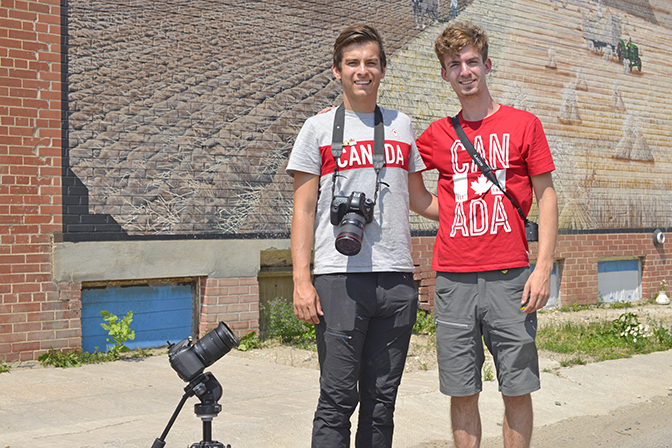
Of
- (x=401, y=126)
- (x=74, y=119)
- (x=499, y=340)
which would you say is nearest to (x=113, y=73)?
(x=74, y=119)

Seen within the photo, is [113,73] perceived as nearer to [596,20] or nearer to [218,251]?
[218,251]

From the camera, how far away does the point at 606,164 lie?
37.7ft

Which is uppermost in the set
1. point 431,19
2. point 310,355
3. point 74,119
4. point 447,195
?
point 431,19

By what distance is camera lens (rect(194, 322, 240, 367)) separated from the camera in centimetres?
277

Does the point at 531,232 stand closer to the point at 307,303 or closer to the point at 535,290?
the point at 535,290

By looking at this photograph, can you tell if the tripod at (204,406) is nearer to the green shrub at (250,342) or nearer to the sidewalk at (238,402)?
the sidewalk at (238,402)

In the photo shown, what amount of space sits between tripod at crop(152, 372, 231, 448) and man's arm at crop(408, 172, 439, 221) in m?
1.37

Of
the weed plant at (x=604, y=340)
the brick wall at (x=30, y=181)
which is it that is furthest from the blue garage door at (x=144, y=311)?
the weed plant at (x=604, y=340)

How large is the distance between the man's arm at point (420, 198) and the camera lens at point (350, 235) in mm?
607

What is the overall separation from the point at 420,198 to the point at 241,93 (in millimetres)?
4619

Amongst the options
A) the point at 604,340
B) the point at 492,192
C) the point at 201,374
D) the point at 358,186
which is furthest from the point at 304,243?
the point at 604,340

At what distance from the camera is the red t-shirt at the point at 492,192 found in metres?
3.16

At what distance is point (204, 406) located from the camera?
2.71 m

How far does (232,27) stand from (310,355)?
12.6ft
